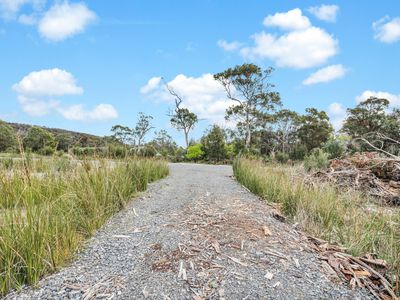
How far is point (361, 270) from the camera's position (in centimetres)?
256

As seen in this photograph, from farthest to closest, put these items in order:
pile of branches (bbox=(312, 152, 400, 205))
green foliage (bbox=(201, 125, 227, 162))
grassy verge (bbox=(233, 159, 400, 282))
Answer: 1. green foliage (bbox=(201, 125, 227, 162))
2. pile of branches (bbox=(312, 152, 400, 205))
3. grassy verge (bbox=(233, 159, 400, 282))

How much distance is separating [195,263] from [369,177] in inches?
242

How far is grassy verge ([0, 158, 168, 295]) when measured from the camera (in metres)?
2.43

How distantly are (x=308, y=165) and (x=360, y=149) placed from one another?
4.32m

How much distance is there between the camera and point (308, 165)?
1009cm

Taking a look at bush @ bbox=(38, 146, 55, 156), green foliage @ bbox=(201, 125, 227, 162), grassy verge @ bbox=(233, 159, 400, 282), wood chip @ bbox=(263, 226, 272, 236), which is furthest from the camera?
green foliage @ bbox=(201, 125, 227, 162)

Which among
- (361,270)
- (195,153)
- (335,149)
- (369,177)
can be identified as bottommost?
(361,270)

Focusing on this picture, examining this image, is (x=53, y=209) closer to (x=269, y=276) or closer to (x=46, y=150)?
(x=269, y=276)

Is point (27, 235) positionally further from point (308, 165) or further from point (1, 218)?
point (308, 165)

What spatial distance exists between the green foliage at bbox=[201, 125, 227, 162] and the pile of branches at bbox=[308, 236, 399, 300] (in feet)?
58.2

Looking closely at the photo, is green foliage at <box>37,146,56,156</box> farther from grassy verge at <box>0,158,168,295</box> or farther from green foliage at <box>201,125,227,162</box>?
green foliage at <box>201,125,227,162</box>

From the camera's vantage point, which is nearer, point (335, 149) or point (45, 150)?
point (45, 150)

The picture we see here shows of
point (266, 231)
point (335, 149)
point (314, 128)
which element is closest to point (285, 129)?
point (314, 128)

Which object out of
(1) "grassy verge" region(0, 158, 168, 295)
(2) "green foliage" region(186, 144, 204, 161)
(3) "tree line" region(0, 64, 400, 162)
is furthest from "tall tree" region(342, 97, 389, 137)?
(1) "grassy verge" region(0, 158, 168, 295)
